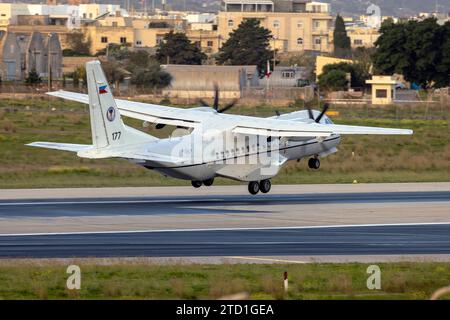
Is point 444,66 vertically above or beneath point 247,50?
beneath

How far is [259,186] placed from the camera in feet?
181

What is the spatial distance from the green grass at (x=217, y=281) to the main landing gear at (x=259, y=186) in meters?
21.5

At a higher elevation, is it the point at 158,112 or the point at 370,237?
the point at 158,112

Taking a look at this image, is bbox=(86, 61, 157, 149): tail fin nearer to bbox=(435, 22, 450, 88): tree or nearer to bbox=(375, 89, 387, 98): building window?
bbox=(375, 89, 387, 98): building window

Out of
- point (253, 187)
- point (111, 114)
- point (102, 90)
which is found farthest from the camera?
point (253, 187)

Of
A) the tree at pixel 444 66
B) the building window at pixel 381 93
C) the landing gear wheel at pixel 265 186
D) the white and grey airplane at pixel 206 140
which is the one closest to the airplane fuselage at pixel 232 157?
the white and grey airplane at pixel 206 140

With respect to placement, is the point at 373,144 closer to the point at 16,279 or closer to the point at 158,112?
the point at 158,112

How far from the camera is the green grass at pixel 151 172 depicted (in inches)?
2509

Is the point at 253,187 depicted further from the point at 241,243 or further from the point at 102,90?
the point at 241,243

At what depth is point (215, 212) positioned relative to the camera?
47844 millimetres

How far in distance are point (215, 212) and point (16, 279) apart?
1853cm

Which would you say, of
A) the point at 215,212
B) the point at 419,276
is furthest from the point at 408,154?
the point at 419,276

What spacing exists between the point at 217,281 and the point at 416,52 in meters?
117

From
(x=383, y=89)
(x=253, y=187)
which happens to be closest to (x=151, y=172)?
(x=253, y=187)
